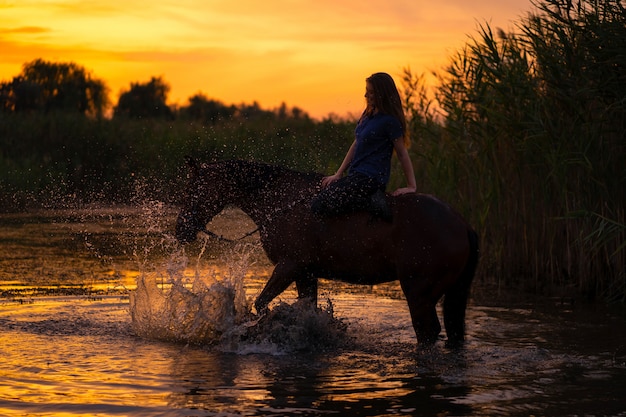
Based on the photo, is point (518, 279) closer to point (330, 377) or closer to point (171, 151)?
point (330, 377)

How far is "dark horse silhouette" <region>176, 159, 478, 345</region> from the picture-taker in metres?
8.42

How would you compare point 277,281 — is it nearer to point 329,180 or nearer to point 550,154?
point 329,180

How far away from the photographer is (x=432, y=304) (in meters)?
8.51

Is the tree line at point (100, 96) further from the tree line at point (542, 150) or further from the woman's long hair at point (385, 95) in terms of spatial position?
the woman's long hair at point (385, 95)

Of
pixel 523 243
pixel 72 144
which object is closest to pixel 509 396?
pixel 523 243

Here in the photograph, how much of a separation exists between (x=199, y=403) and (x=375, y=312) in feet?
14.3

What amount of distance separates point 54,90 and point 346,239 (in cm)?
4452

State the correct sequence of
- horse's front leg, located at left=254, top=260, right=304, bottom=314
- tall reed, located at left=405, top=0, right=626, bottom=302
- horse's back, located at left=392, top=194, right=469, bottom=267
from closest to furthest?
horse's back, located at left=392, top=194, right=469, bottom=267 → horse's front leg, located at left=254, top=260, right=304, bottom=314 → tall reed, located at left=405, top=0, right=626, bottom=302

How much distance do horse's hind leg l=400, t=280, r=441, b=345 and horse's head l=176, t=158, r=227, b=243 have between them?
6.38 ft

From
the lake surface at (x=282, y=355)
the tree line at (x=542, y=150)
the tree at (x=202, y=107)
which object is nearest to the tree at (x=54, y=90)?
the tree at (x=202, y=107)

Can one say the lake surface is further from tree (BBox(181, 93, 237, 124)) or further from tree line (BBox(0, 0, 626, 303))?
tree (BBox(181, 93, 237, 124))

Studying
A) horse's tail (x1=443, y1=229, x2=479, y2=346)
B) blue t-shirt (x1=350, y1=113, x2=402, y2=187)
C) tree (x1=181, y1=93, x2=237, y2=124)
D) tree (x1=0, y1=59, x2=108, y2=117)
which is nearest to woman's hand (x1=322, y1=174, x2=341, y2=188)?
blue t-shirt (x1=350, y1=113, x2=402, y2=187)

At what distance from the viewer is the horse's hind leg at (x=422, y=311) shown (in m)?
8.46

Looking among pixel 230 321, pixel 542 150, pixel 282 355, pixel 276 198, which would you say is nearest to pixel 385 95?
pixel 276 198
